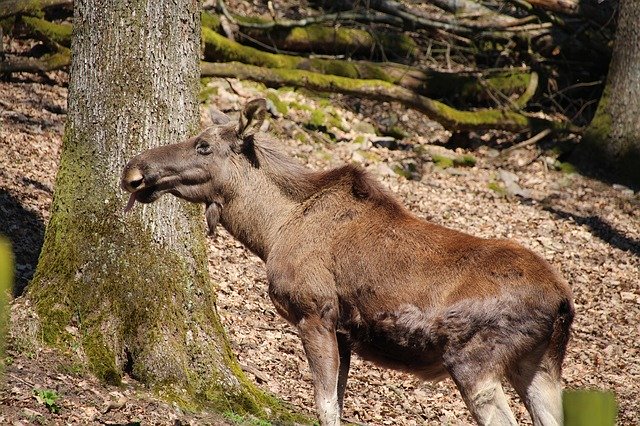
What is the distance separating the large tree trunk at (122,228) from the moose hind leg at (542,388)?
227 centimetres

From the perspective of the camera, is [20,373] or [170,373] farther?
[170,373]

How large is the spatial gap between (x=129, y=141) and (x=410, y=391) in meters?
3.86

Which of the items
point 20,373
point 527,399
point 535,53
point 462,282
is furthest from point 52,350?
point 535,53

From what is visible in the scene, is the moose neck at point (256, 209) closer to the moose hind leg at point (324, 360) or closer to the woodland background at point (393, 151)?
the moose hind leg at point (324, 360)

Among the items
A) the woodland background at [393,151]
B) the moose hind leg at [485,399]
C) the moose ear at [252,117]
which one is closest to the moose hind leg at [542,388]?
the moose hind leg at [485,399]

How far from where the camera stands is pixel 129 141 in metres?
6.71

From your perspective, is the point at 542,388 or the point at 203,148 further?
the point at 203,148

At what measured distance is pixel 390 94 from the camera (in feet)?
49.3

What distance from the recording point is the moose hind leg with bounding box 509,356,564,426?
6.00 meters

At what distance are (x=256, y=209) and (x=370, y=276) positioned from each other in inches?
49.5

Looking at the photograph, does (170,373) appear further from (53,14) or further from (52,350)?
(53,14)

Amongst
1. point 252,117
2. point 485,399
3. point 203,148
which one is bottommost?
point 485,399

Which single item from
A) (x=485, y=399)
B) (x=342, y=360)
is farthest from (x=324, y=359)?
(x=485, y=399)

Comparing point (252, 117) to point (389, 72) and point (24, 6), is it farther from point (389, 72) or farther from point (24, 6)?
point (389, 72)
